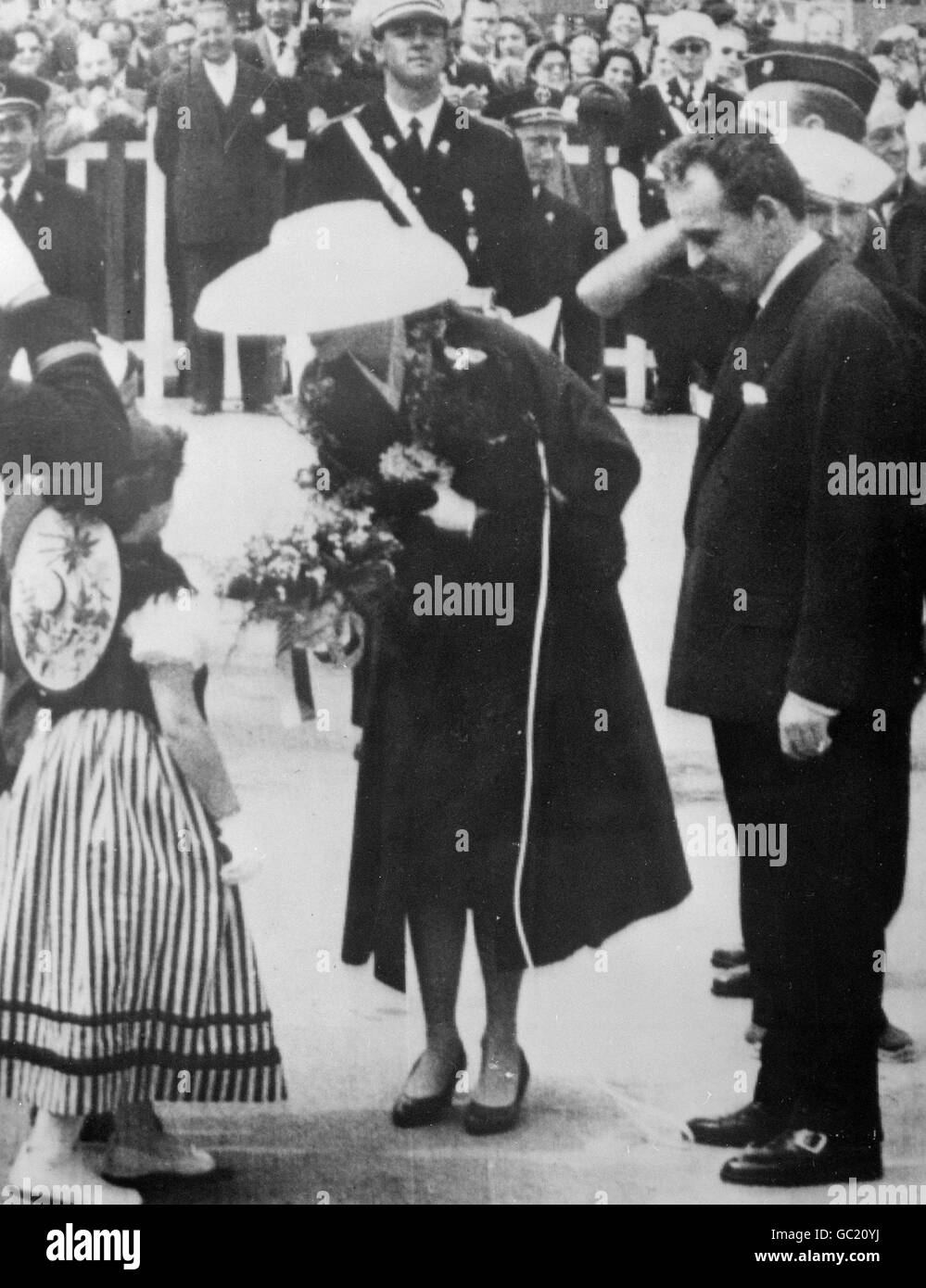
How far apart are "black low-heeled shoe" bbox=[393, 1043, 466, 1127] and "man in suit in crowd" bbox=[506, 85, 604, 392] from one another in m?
1.96

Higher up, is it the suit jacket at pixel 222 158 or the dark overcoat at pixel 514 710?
the suit jacket at pixel 222 158

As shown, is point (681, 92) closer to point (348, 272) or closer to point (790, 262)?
point (790, 262)

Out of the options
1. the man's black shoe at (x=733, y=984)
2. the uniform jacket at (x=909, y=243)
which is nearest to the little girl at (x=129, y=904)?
the man's black shoe at (x=733, y=984)

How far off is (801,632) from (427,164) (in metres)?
1.68

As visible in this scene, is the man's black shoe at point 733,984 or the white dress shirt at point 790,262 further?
the man's black shoe at point 733,984

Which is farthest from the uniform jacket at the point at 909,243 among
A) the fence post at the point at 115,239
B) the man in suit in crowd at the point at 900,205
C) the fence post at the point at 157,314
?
the fence post at the point at 115,239

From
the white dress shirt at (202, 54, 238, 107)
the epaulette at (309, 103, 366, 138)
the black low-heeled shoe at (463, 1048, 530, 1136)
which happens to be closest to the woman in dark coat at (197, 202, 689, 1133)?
the black low-heeled shoe at (463, 1048, 530, 1136)

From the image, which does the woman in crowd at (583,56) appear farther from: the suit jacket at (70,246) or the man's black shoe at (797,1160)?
the man's black shoe at (797,1160)

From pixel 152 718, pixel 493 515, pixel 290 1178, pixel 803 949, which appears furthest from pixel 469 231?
pixel 290 1178

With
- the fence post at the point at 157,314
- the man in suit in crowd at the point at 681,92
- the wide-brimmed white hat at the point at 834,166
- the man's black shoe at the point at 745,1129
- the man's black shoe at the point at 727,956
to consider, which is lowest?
the man's black shoe at the point at 745,1129

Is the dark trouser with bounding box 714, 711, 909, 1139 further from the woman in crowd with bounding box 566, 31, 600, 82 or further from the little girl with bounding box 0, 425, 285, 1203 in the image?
the woman in crowd with bounding box 566, 31, 600, 82

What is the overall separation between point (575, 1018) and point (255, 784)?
44.2 inches

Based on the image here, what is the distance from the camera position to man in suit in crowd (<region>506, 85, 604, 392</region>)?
15.3 ft

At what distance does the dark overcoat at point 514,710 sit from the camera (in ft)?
15.1
